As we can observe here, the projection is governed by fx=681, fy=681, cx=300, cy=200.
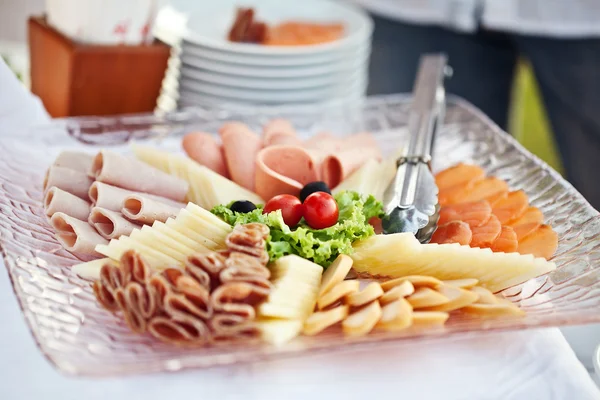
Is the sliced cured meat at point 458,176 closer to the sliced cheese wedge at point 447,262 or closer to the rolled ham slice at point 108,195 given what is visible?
the sliced cheese wedge at point 447,262

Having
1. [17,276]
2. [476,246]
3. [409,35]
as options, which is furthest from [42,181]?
[409,35]

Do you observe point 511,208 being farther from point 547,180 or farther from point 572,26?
point 572,26

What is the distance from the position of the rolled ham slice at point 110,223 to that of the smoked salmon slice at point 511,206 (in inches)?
22.9

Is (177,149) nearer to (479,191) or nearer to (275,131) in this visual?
(275,131)

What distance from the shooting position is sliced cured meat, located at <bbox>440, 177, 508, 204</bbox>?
3.87 feet

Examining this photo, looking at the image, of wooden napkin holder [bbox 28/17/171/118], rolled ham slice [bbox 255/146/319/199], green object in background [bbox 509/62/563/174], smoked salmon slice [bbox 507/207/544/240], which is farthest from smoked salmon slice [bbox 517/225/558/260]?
green object in background [bbox 509/62/563/174]

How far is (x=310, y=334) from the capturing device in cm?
81

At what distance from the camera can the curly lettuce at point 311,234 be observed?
3.07 ft

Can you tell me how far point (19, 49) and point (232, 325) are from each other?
1567mm

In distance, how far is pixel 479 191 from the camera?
1.19 metres

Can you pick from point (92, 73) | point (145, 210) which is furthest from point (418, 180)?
point (92, 73)

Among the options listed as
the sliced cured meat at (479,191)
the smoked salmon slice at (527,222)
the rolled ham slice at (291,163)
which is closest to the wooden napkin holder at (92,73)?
the rolled ham slice at (291,163)

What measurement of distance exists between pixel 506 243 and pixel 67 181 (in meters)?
0.70

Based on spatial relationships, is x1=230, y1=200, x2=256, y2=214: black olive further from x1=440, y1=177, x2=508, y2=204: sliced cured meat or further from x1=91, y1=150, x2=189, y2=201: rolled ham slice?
x1=440, y1=177, x2=508, y2=204: sliced cured meat
